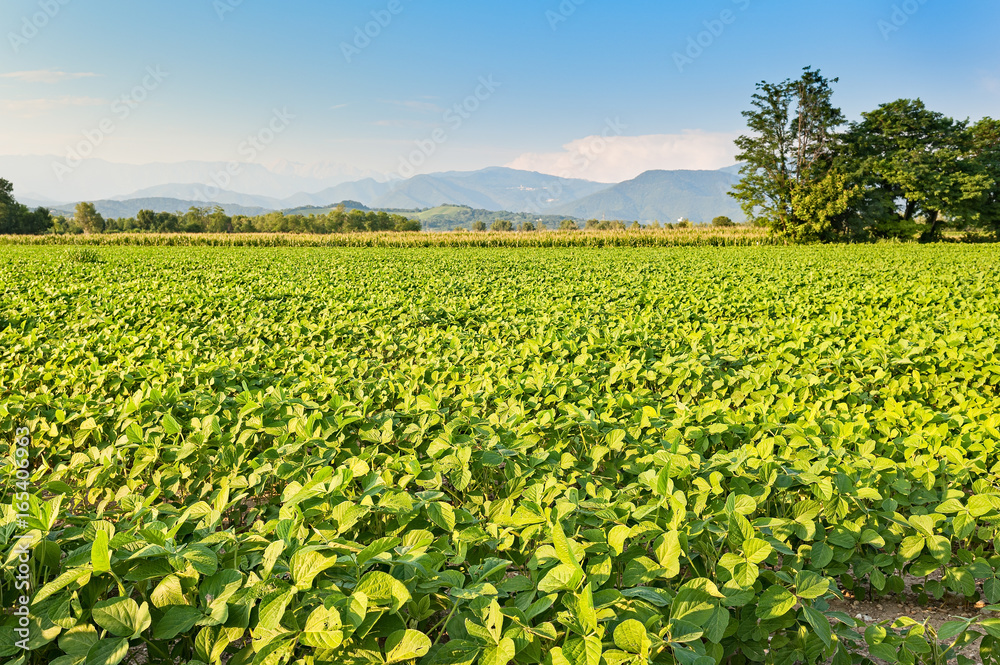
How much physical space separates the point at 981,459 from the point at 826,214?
163 ft

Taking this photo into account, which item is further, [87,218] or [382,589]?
[87,218]

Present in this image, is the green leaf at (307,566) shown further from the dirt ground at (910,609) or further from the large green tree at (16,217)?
the large green tree at (16,217)

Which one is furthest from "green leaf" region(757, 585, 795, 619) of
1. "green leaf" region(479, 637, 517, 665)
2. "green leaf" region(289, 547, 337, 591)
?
"green leaf" region(289, 547, 337, 591)

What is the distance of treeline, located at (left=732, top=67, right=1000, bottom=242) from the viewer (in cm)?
4594

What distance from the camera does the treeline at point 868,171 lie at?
45.9 m

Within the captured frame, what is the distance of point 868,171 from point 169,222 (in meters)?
120

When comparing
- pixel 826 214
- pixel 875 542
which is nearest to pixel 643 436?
pixel 875 542

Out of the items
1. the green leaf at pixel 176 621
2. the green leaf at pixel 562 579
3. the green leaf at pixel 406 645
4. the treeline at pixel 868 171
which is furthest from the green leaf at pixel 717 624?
the treeline at pixel 868 171

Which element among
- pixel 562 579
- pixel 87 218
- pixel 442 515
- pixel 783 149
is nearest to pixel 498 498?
pixel 442 515

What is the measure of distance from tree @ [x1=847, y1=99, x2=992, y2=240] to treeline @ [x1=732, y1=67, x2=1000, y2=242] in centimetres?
9

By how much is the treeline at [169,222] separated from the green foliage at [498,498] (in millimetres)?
73744

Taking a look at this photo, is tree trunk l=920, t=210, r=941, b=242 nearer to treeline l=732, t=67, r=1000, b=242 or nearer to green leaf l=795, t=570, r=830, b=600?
treeline l=732, t=67, r=1000, b=242

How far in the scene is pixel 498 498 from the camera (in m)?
2.82
